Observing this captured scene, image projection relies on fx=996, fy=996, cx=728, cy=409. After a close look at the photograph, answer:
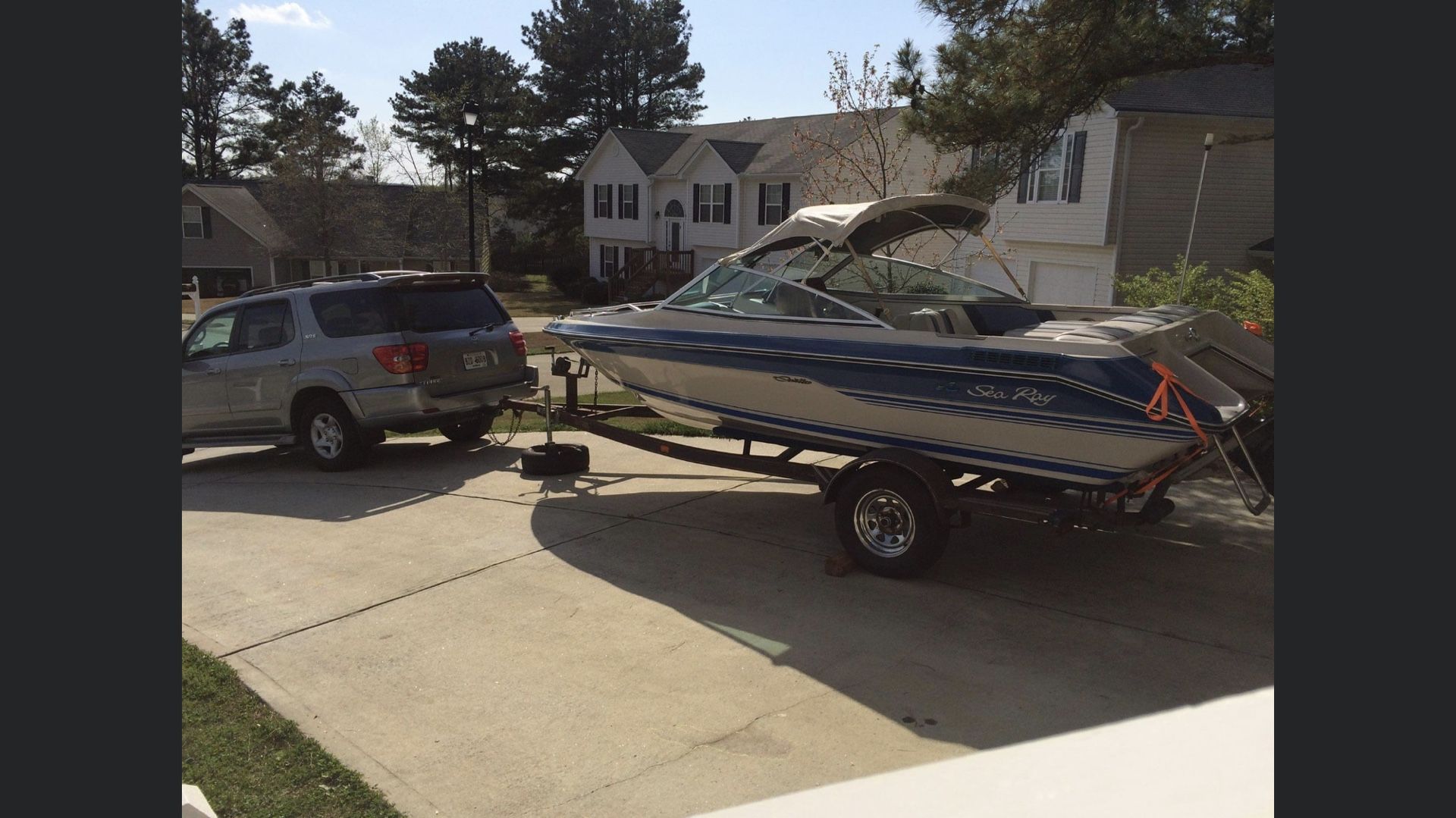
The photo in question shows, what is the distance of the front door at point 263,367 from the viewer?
9.63 meters

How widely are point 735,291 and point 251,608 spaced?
152 inches

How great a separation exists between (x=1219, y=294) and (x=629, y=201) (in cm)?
3216

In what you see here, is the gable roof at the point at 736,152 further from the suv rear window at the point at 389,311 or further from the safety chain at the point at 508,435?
the suv rear window at the point at 389,311

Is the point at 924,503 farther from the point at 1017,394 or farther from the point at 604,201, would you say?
the point at 604,201

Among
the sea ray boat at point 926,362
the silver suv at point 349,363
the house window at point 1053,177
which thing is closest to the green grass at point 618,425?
the silver suv at point 349,363

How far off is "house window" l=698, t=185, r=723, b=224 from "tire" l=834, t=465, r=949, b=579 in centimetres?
3066

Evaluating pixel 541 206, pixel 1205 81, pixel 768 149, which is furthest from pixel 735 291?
pixel 541 206

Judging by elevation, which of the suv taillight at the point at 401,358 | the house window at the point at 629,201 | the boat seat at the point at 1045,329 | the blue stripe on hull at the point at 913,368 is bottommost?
the suv taillight at the point at 401,358

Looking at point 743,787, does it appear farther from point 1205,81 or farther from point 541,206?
point 541,206

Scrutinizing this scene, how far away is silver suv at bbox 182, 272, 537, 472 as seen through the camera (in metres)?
9.22

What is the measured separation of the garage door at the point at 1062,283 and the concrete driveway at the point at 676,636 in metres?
13.3

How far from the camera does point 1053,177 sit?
21.2 metres

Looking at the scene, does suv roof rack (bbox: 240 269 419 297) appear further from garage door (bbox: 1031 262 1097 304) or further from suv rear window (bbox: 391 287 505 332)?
garage door (bbox: 1031 262 1097 304)

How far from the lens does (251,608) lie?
6.15m
